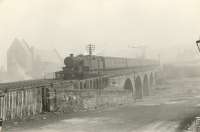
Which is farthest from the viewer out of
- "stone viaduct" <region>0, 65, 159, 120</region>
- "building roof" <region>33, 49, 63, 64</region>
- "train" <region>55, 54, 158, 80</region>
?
"building roof" <region>33, 49, 63, 64</region>

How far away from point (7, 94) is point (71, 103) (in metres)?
6.78

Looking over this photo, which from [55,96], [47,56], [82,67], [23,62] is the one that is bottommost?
[55,96]

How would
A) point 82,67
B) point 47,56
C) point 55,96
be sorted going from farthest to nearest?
point 47,56 < point 82,67 < point 55,96

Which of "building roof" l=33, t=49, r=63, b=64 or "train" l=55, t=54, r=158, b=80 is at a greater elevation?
"building roof" l=33, t=49, r=63, b=64

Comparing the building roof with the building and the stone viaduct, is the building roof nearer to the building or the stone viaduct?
the building

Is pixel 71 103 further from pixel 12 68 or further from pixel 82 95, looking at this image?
pixel 12 68

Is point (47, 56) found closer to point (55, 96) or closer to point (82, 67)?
point (82, 67)

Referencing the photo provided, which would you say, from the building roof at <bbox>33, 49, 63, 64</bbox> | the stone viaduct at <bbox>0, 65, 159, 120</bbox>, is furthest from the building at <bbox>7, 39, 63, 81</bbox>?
the stone viaduct at <bbox>0, 65, 159, 120</bbox>

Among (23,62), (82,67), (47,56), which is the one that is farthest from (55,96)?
(47,56)

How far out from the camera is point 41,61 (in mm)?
82750

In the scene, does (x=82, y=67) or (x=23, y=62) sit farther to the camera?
(x=23, y=62)

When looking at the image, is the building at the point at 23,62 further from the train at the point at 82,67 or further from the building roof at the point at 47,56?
the train at the point at 82,67

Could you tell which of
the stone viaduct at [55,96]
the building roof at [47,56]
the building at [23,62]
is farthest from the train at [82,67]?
the building roof at [47,56]

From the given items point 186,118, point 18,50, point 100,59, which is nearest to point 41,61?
point 18,50
